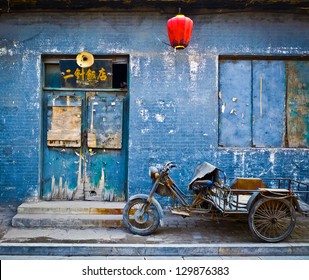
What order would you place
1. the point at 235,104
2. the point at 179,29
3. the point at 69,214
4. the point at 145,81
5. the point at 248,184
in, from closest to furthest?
the point at 179,29 < the point at 248,184 < the point at 69,214 < the point at 145,81 < the point at 235,104

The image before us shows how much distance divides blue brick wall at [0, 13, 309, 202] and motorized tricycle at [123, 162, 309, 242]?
1.37 m

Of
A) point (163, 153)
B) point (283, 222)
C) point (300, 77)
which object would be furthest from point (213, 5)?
point (283, 222)

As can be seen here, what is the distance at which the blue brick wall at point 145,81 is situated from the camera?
8156 millimetres

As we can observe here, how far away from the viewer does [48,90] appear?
8.38 m

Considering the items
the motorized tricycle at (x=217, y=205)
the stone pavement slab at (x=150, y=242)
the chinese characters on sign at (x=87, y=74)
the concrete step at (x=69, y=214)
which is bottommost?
the stone pavement slab at (x=150, y=242)

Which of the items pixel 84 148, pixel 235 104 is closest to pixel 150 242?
pixel 84 148

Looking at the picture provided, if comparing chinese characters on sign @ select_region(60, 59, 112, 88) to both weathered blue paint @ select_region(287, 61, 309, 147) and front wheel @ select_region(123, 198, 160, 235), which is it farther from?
weathered blue paint @ select_region(287, 61, 309, 147)

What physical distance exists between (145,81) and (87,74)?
1356 mm

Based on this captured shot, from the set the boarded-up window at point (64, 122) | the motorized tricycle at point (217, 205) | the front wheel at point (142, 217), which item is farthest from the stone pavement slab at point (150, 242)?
the boarded-up window at point (64, 122)

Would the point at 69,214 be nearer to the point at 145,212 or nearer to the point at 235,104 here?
the point at 145,212

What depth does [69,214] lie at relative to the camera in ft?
25.0

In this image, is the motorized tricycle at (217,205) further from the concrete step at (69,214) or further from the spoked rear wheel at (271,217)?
the concrete step at (69,214)

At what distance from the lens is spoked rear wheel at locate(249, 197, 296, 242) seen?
6.30 meters

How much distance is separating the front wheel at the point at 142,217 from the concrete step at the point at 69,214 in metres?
0.56
